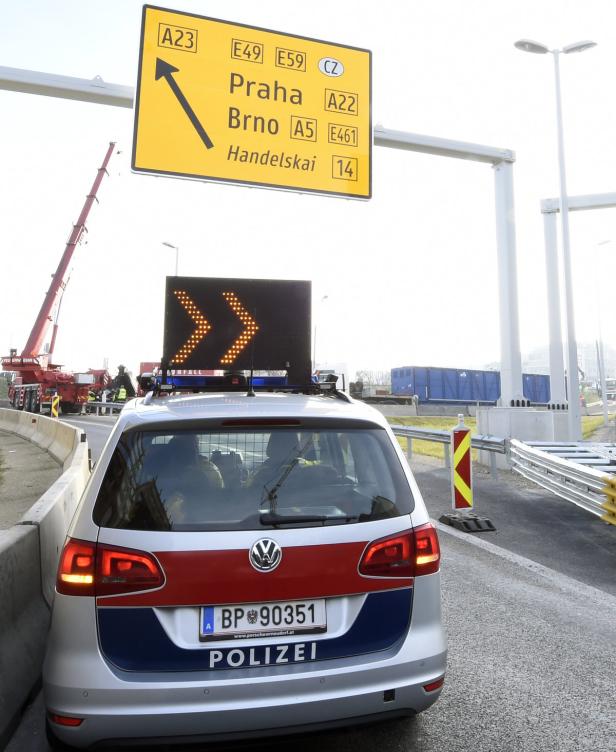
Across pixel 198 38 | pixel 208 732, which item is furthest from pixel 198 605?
pixel 198 38

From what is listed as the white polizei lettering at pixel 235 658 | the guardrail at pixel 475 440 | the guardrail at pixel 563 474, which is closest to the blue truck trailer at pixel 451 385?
the guardrail at pixel 475 440

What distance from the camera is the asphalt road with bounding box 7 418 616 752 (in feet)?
8.86

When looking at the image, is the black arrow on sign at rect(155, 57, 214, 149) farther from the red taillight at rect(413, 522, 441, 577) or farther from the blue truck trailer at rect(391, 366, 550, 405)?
the blue truck trailer at rect(391, 366, 550, 405)

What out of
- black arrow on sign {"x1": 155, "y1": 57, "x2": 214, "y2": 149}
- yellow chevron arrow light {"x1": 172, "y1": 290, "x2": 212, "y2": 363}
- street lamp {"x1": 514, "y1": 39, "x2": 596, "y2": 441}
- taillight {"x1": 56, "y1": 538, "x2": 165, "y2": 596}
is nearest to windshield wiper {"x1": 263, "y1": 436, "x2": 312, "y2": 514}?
taillight {"x1": 56, "y1": 538, "x2": 165, "y2": 596}

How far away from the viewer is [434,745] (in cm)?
263

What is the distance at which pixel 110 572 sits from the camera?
227 cm

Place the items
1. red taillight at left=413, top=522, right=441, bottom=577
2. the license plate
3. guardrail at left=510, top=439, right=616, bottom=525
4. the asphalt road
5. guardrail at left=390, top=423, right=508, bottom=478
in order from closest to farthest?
the license plate
red taillight at left=413, top=522, right=441, bottom=577
the asphalt road
guardrail at left=510, top=439, right=616, bottom=525
guardrail at left=390, top=423, right=508, bottom=478

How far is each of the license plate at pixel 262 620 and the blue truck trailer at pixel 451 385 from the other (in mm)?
47551

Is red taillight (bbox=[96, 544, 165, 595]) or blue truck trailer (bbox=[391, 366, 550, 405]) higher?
blue truck trailer (bbox=[391, 366, 550, 405])

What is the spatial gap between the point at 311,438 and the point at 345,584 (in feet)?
2.07

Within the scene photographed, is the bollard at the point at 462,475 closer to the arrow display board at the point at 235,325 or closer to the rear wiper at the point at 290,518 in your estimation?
the arrow display board at the point at 235,325

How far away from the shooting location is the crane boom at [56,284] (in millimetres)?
33969

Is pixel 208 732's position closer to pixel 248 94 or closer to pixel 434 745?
pixel 434 745

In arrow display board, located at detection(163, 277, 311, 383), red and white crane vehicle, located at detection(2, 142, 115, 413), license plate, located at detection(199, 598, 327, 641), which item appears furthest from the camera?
red and white crane vehicle, located at detection(2, 142, 115, 413)
